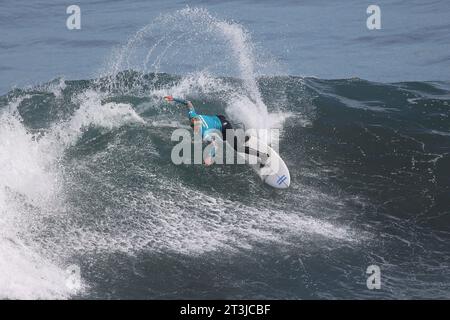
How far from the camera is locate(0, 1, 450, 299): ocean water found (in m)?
10.6

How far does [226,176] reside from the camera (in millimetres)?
13875

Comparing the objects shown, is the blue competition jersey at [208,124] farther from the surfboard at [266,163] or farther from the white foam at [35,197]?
the white foam at [35,197]

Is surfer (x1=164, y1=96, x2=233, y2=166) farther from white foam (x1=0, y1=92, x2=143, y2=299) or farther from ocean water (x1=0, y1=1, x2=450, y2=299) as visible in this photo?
white foam (x1=0, y1=92, x2=143, y2=299)

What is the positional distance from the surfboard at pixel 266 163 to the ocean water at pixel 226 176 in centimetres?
22

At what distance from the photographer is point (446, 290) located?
1018 centimetres

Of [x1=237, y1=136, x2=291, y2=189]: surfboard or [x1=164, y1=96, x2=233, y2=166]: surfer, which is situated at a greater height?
[x1=164, y1=96, x2=233, y2=166]: surfer

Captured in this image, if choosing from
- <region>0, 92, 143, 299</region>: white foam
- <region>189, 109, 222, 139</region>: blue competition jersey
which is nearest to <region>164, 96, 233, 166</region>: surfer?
<region>189, 109, 222, 139</region>: blue competition jersey

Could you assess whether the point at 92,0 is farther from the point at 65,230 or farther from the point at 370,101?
the point at 65,230

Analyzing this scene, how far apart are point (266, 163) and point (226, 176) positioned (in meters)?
0.82

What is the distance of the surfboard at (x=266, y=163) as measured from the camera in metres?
13.4

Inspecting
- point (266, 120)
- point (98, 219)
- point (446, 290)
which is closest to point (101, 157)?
point (98, 219)

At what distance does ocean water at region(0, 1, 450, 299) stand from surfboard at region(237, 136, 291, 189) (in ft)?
0.71

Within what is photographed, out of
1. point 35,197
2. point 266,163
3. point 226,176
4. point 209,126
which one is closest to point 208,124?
point 209,126

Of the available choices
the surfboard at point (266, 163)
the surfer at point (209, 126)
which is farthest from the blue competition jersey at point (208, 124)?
the surfboard at point (266, 163)
